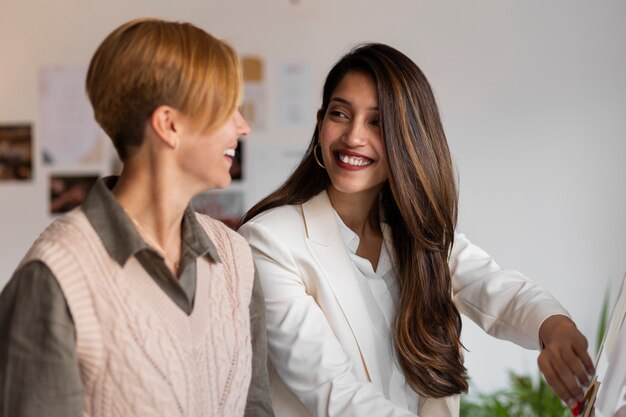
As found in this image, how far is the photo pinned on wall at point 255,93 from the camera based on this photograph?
393cm

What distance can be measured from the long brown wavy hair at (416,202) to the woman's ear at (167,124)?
0.62 meters

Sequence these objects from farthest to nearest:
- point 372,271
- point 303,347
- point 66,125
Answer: point 66,125 < point 372,271 < point 303,347

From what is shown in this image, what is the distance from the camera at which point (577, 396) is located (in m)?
1.33

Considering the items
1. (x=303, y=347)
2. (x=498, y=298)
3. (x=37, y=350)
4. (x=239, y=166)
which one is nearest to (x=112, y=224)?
(x=37, y=350)

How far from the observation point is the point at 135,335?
1.20m

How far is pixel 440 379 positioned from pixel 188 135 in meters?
0.83

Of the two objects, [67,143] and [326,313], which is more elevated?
[326,313]

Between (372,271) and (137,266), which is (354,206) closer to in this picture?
(372,271)

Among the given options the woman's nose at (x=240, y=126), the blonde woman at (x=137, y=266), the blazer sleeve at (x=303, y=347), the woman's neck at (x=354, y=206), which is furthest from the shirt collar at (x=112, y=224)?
the woman's neck at (x=354, y=206)

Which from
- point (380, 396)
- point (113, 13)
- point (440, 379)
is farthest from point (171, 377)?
point (113, 13)

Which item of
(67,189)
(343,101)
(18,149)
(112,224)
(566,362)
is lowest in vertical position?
(67,189)

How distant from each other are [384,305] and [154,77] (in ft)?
2.81

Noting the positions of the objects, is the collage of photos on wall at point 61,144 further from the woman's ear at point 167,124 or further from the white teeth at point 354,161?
the woman's ear at point 167,124

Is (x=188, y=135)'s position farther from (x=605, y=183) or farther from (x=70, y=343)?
(x=605, y=183)
